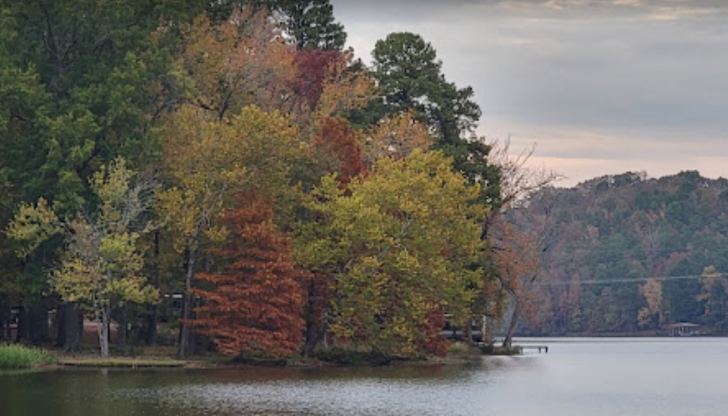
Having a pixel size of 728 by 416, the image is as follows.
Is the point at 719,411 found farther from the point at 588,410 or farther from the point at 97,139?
the point at 97,139

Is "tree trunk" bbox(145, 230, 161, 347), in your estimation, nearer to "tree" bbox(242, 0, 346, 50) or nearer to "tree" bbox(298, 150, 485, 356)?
"tree" bbox(298, 150, 485, 356)

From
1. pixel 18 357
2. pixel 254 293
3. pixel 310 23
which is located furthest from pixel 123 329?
pixel 310 23

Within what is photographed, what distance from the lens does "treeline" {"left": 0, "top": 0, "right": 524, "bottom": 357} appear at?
65562 millimetres

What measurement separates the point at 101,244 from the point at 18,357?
715cm

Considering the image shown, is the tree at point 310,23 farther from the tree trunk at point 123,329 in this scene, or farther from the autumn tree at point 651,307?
the autumn tree at point 651,307

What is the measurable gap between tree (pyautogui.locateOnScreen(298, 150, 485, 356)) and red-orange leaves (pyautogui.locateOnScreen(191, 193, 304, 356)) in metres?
2.83

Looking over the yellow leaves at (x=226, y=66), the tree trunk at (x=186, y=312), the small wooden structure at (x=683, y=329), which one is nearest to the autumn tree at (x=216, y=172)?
the tree trunk at (x=186, y=312)

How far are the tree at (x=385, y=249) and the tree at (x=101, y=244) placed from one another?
9.48 metres

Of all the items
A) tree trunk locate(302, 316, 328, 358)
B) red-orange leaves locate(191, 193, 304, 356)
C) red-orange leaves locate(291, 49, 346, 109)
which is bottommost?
tree trunk locate(302, 316, 328, 358)

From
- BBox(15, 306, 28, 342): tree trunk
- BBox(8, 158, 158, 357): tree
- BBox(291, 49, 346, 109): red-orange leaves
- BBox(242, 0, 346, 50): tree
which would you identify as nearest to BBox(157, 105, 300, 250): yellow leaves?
BBox(8, 158, 158, 357): tree

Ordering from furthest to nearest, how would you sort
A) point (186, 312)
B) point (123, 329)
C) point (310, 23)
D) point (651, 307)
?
point (651, 307) < point (310, 23) < point (123, 329) < point (186, 312)

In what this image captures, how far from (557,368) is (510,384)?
20.1m

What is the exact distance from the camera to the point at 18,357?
196 feet

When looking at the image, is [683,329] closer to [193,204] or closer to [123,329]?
[123,329]
